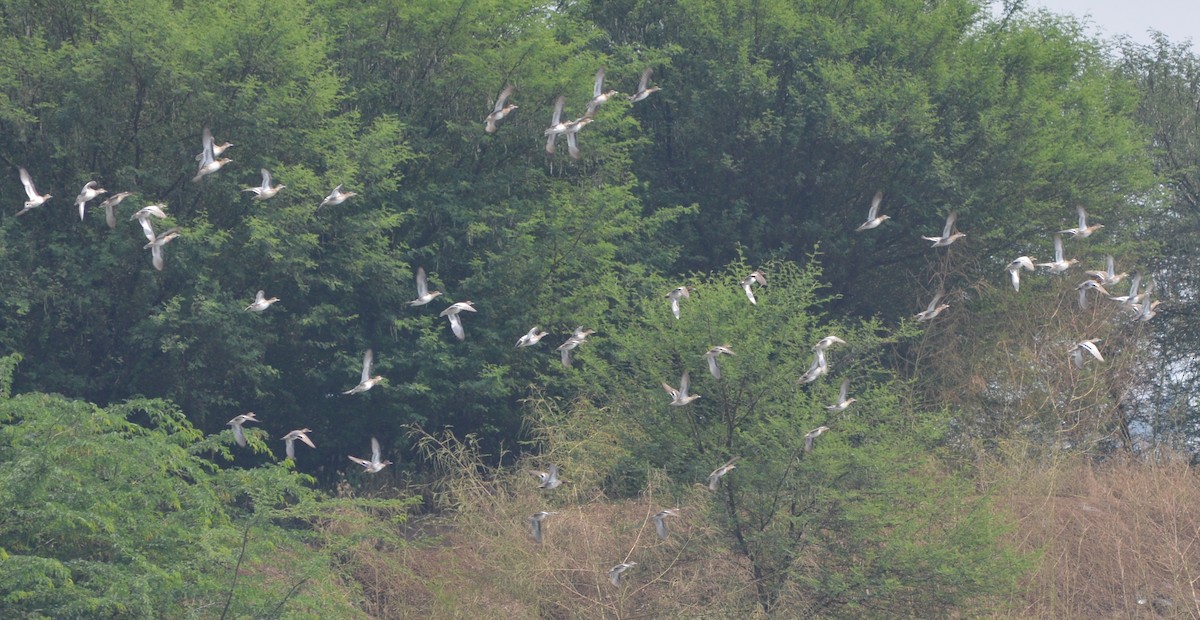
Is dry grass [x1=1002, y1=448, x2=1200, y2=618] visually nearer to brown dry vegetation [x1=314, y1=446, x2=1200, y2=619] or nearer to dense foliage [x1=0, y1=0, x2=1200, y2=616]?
brown dry vegetation [x1=314, y1=446, x2=1200, y2=619]

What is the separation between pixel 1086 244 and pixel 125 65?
18.7 m

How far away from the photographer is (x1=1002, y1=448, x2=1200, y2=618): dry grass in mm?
26422

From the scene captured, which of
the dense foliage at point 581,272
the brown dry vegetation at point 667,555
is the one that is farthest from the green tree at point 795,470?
the brown dry vegetation at point 667,555

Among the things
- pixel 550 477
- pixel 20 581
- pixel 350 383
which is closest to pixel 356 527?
pixel 550 477

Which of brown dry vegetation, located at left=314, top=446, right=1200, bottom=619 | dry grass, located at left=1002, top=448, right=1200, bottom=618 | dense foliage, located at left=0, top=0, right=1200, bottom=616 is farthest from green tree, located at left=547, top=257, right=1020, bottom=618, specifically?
dry grass, located at left=1002, top=448, right=1200, bottom=618

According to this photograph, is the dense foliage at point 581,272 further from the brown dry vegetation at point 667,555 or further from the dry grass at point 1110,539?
the dry grass at point 1110,539

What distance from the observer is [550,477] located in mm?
24375

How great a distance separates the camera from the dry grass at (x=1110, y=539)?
26.4 m

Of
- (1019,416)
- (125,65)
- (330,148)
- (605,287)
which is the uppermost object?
(125,65)

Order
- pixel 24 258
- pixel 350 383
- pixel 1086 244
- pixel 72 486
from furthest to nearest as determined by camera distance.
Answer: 1. pixel 1086 244
2. pixel 350 383
3. pixel 24 258
4. pixel 72 486

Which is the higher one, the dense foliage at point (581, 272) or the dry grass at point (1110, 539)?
the dense foliage at point (581, 272)

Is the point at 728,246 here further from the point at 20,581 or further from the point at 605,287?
the point at 20,581

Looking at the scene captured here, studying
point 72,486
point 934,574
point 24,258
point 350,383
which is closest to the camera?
point 72,486

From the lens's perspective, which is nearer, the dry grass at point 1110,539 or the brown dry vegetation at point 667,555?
the brown dry vegetation at point 667,555
